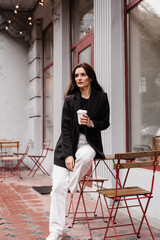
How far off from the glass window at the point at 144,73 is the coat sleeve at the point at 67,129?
6.33 ft

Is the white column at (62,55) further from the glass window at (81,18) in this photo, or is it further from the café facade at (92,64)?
the glass window at (81,18)

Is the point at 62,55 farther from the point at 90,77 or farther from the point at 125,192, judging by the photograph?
the point at 125,192

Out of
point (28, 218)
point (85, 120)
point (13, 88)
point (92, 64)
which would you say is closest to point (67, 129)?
point (85, 120)

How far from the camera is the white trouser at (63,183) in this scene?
11.6 ft

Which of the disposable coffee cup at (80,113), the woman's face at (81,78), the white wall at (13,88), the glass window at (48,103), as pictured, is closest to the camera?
the disposable coffee cup at (80,113)

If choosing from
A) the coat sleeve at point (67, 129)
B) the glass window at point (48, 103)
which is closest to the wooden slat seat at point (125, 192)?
the coat sleeve at point (67, 129)

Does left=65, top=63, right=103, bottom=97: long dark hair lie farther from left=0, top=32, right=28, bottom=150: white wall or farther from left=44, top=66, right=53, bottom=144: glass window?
left=0, top=32, right=28, bottom=150: white wall

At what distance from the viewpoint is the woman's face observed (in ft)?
12.3

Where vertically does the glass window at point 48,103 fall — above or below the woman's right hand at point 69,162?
above

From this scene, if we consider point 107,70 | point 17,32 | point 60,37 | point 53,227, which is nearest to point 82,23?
point 60,37

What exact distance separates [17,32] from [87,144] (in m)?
9.40

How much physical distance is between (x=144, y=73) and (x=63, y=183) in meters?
2.77

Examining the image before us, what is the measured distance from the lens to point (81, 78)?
3762 mm

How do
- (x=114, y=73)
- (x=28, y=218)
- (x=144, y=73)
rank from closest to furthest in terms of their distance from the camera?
1. (x=28, y=218)
2. (x=144, y=73)
3. (x=114, y=73)
